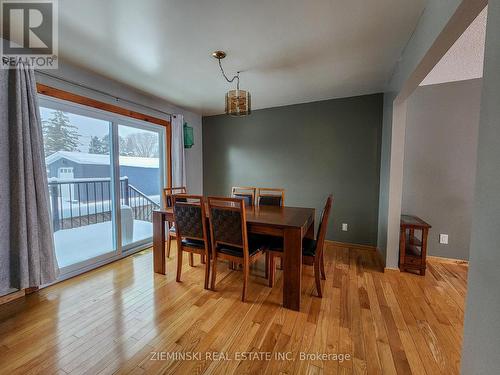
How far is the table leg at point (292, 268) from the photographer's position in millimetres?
1898

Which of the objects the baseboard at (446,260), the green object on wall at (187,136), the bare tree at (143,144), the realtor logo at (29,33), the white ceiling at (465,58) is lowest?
the baseboard at (446,260)

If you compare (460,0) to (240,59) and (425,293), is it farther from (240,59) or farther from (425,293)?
(425,293)

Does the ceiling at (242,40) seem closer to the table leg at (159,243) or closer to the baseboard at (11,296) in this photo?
the table leg at (159,243)

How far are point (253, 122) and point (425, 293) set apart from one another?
3469mm

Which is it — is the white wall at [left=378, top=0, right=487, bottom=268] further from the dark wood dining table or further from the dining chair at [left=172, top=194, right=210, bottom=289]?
the dining chair at [left=172, top=194, right=210, bottom=289]

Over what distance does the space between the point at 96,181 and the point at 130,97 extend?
1269 mm

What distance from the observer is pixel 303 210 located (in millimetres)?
2615

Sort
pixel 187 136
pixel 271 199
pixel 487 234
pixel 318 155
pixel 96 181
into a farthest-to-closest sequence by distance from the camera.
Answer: pixel 187 136
pixel 318 155
pixel 271 199
pixel 96 181
pixel 487 234

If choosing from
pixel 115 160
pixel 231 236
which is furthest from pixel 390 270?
pixel 115 160

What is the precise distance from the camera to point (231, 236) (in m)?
2.03

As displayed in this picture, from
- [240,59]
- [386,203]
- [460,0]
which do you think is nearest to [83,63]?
[240,59]

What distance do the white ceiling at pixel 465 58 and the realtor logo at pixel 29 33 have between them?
316 centimetres

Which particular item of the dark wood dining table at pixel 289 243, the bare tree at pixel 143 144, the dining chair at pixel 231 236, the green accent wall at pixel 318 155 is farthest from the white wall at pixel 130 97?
the dark wood dining table at pixel 289 243

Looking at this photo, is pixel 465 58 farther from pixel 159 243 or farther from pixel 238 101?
pixel 159 243
